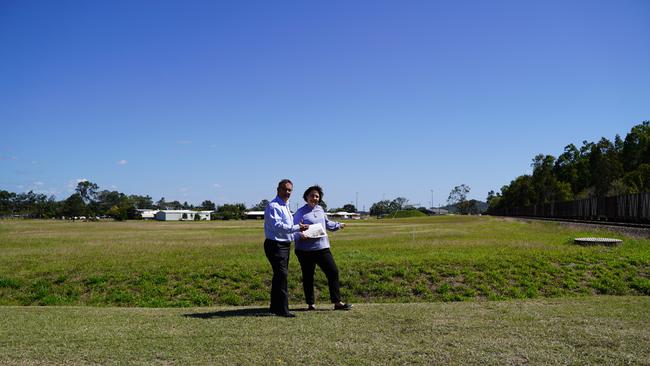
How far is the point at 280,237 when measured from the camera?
9250mm

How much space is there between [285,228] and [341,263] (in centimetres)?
715

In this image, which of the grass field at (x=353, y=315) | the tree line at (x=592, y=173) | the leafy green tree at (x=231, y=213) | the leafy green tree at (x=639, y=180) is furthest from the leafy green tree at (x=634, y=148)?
the leafy green tree at (x=231, y=213)

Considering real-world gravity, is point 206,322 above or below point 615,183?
below

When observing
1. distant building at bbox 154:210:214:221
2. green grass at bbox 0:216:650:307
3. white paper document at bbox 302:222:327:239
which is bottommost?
distant building at bbox 154:210:214:221

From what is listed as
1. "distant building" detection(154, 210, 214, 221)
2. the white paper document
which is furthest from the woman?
"distant building" detection(154, 210, 214, 221)

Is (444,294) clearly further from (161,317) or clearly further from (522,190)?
(522,190)

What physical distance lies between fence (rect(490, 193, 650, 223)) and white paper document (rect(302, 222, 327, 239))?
41.9 meters

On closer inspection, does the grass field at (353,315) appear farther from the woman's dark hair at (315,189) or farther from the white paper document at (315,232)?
the woman's dark hair at (315,189)

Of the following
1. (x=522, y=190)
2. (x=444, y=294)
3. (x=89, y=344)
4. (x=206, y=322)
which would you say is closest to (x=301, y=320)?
(x=206, y=322)

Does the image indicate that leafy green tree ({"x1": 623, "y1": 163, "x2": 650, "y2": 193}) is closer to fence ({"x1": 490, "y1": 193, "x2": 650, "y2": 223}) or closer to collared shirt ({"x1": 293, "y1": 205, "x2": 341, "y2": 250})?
fence ({"x1": 490, "y1": 193, "x2": 650, "y2": 223})

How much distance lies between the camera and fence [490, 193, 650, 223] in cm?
4416

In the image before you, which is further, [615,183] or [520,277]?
[615,183]

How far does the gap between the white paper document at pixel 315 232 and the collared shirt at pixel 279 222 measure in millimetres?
199

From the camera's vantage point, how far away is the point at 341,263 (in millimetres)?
15898
